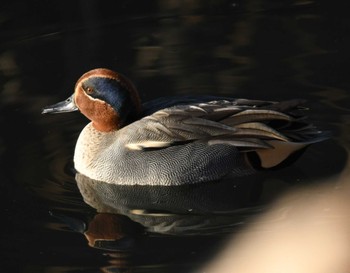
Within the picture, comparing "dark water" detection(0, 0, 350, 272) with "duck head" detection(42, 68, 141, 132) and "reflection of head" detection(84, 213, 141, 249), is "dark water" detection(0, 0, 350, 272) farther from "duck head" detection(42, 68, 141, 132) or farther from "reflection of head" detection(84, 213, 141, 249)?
"duck head" detection(42, 68, 141, 132)

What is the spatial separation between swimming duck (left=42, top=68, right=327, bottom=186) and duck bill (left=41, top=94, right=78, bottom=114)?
0.30m

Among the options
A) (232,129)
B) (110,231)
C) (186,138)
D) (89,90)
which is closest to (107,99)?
(89,90)

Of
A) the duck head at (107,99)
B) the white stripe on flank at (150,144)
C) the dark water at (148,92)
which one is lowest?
the dark water at (148,92)

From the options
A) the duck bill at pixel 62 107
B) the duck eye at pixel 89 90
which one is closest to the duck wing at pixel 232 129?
the duck eye at pixel 89 90

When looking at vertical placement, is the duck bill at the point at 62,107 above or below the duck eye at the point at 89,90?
below

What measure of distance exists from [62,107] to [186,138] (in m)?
1.15

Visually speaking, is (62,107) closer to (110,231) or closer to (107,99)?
(107,99)

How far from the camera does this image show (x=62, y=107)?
377 inches

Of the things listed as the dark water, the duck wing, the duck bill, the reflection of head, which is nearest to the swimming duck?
the duck wing

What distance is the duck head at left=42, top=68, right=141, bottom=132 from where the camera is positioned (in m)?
9.22

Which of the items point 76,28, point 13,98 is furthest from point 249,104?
point 76,28

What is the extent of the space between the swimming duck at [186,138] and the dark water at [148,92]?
0.42 ft

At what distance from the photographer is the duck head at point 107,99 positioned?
9.22 meters

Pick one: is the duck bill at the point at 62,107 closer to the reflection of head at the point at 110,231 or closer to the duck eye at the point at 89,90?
the duck eye at the point at 89,90
